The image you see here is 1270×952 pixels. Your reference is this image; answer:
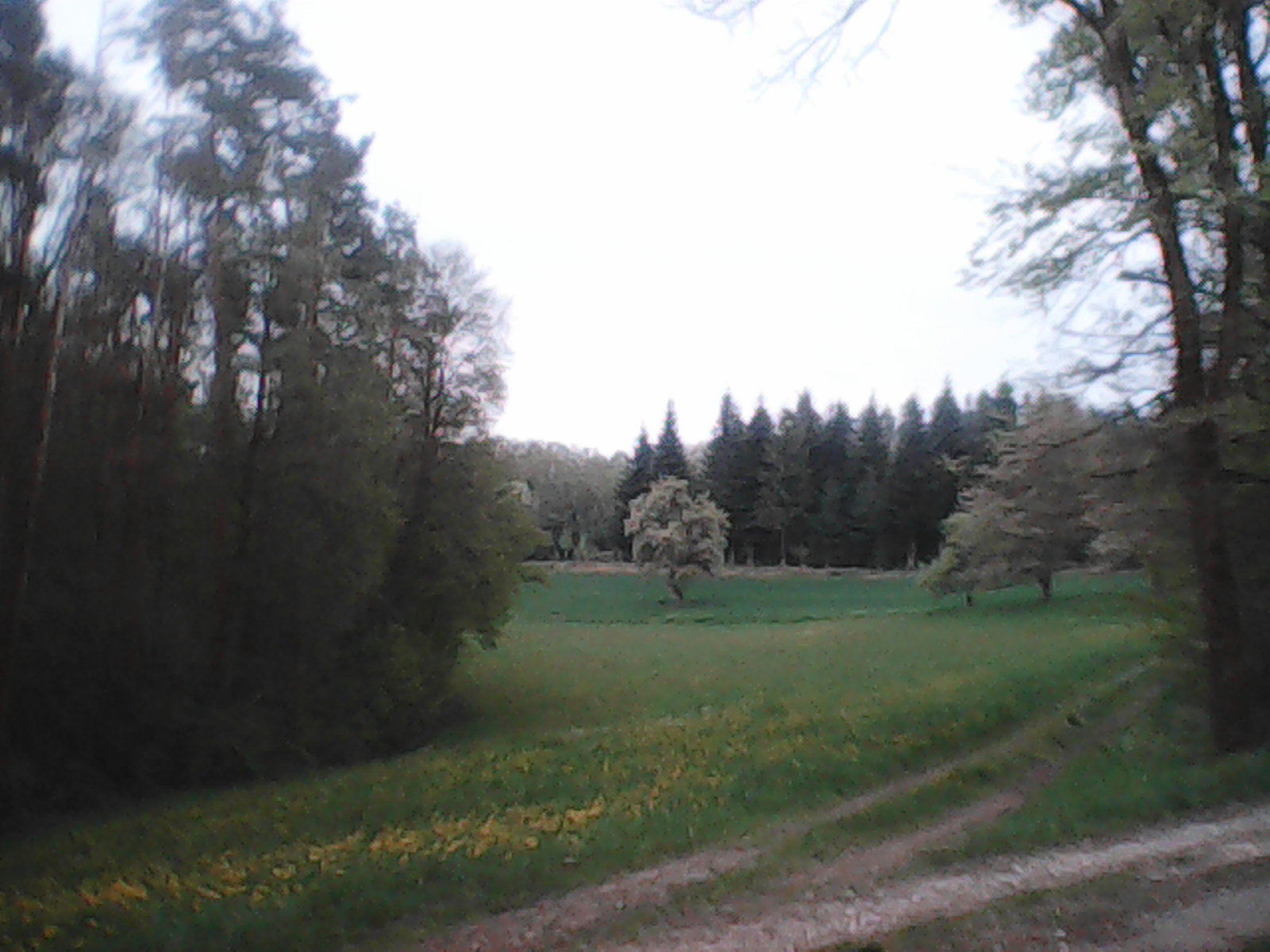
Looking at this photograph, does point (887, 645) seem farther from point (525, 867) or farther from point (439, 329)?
point (525, 867)

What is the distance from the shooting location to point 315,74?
51.5ft

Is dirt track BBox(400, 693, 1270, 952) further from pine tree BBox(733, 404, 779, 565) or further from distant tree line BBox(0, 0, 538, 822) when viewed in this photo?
pine tree BBox(733, 404, 779, 565)

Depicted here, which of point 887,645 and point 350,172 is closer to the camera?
point 350,172

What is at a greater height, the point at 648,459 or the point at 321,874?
the point at 648,459

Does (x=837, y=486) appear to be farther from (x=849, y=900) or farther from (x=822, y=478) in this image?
(x=849, y=900)

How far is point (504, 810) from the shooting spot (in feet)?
31.2

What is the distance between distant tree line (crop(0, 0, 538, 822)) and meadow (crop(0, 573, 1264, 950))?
1.78 metres

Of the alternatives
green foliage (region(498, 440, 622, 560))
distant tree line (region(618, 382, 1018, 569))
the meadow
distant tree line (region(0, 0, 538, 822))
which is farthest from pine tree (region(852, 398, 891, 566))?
distant tree line (region(0, 0, 538, 822))

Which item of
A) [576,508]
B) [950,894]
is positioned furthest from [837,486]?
[950,894]

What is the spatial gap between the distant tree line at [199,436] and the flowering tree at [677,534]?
1650 inches

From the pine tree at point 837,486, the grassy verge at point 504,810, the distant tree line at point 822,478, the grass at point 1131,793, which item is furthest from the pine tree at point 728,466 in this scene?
the grass at point 1131,793

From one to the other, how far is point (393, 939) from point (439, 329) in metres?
17.1

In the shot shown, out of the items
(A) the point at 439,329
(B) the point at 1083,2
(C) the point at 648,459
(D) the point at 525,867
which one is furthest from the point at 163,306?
(C) the point at 648,459

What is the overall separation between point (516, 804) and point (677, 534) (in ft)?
168
